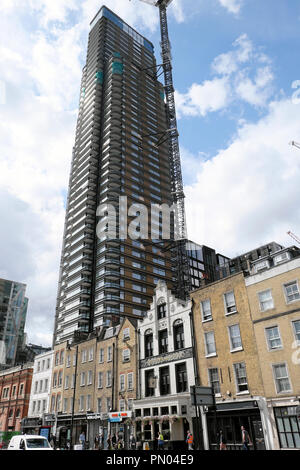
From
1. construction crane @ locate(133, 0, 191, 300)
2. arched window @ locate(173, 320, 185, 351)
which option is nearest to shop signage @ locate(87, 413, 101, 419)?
arched window @ locate(173, 320, 185, 351)

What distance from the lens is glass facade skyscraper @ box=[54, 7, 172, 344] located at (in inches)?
3570

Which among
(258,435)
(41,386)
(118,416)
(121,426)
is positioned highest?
(41,386)

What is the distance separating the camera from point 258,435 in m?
25.4

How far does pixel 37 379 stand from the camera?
55.4 m

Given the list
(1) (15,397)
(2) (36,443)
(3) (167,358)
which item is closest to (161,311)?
(3) (167,358)

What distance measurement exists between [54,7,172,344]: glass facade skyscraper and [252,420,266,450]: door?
58.6m

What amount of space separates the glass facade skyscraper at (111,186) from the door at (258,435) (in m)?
58.6

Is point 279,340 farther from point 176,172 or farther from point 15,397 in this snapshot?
point 176,172

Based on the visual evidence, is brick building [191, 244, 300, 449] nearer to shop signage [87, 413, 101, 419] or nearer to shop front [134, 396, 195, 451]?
shop front [134, 396, 195, 451]

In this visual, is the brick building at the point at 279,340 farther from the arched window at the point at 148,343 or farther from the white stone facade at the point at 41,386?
the white stone facade at the point at 41,386

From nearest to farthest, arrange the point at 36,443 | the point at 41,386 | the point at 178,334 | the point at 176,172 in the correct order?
1. the point at 36,443
2. the point at 178,334
3. the point at 41,386
4. the point at 176,172

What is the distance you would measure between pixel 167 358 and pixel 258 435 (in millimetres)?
10992

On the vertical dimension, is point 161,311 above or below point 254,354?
above
